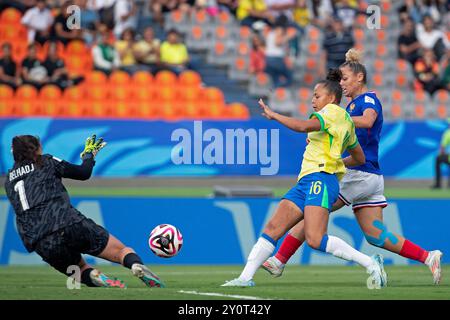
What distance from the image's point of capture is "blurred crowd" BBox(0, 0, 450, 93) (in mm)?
21922

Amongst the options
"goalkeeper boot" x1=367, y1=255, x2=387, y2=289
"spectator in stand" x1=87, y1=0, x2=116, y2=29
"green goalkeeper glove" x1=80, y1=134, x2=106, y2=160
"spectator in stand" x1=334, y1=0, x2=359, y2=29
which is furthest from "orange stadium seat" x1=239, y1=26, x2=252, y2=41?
"goalkeeper boot" x1=367, y1=255, x2=387, y2=289


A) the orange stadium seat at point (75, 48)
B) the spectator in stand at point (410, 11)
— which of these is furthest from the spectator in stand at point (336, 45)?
the orange stadium seat at point (75, 48)

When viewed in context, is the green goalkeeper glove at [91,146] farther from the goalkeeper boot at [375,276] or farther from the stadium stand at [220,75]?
the stadium stand at [220,75]

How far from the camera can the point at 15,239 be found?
46.3ft

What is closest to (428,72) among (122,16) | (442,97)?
(442,97)

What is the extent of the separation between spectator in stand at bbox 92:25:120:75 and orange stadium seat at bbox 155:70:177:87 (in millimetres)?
883

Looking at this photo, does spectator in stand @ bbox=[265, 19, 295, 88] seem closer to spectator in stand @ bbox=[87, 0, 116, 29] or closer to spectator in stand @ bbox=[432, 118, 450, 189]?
spectator in stand @ bbox=[87, 0, 116, 29]

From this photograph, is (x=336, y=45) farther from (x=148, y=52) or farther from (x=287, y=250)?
(x=287, y=250)

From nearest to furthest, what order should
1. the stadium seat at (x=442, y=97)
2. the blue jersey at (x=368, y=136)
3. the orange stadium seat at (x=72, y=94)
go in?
the blue jersey at (x=368, y=136), the orange stadium seat at (x=72, y=94), the stadium seat at (x=442, y=97)

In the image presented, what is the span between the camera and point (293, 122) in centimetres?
935

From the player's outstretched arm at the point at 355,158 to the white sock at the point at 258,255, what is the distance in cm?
118

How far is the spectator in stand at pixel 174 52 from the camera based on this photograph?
73.9ft
